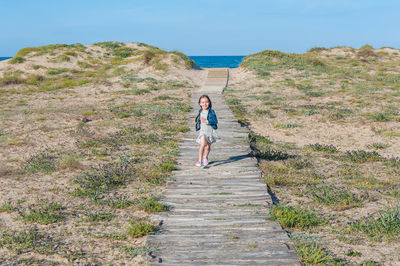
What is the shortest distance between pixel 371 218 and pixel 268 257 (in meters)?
2.36

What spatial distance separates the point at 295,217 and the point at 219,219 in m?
1.31

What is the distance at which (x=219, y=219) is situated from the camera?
5.40 meters

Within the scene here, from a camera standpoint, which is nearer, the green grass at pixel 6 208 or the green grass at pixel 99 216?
the green grass at pixel 99 216

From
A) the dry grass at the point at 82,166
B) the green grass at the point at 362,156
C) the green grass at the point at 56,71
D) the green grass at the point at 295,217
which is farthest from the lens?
the green grass at the point at 56,71

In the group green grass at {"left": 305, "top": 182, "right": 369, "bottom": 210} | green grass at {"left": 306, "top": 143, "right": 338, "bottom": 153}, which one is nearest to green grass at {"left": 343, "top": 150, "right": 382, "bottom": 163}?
green grass at {"left": 306, "top": 143, "right": 338, "bottom": 153}

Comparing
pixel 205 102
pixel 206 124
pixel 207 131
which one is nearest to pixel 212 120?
pixel 206 124

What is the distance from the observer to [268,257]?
14.4 feet

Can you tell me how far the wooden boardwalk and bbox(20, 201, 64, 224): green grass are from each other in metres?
1.81

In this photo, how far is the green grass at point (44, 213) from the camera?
18.5 ft

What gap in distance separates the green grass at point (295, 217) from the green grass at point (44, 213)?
12.6 ft

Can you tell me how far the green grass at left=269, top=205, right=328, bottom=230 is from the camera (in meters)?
5.37

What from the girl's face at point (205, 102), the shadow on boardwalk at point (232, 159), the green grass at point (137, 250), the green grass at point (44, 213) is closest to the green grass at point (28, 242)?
the green grass at point (44, 213)

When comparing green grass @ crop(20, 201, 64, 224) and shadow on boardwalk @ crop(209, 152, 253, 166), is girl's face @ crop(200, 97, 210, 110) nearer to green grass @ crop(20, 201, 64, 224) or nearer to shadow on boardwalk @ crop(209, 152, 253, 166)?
shadow on boardwalk @ crop(209, 152, 253, 166)

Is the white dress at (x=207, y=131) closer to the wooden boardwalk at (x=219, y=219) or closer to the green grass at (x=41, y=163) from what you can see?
the wooden boardwalk at (x=219, y=219)
